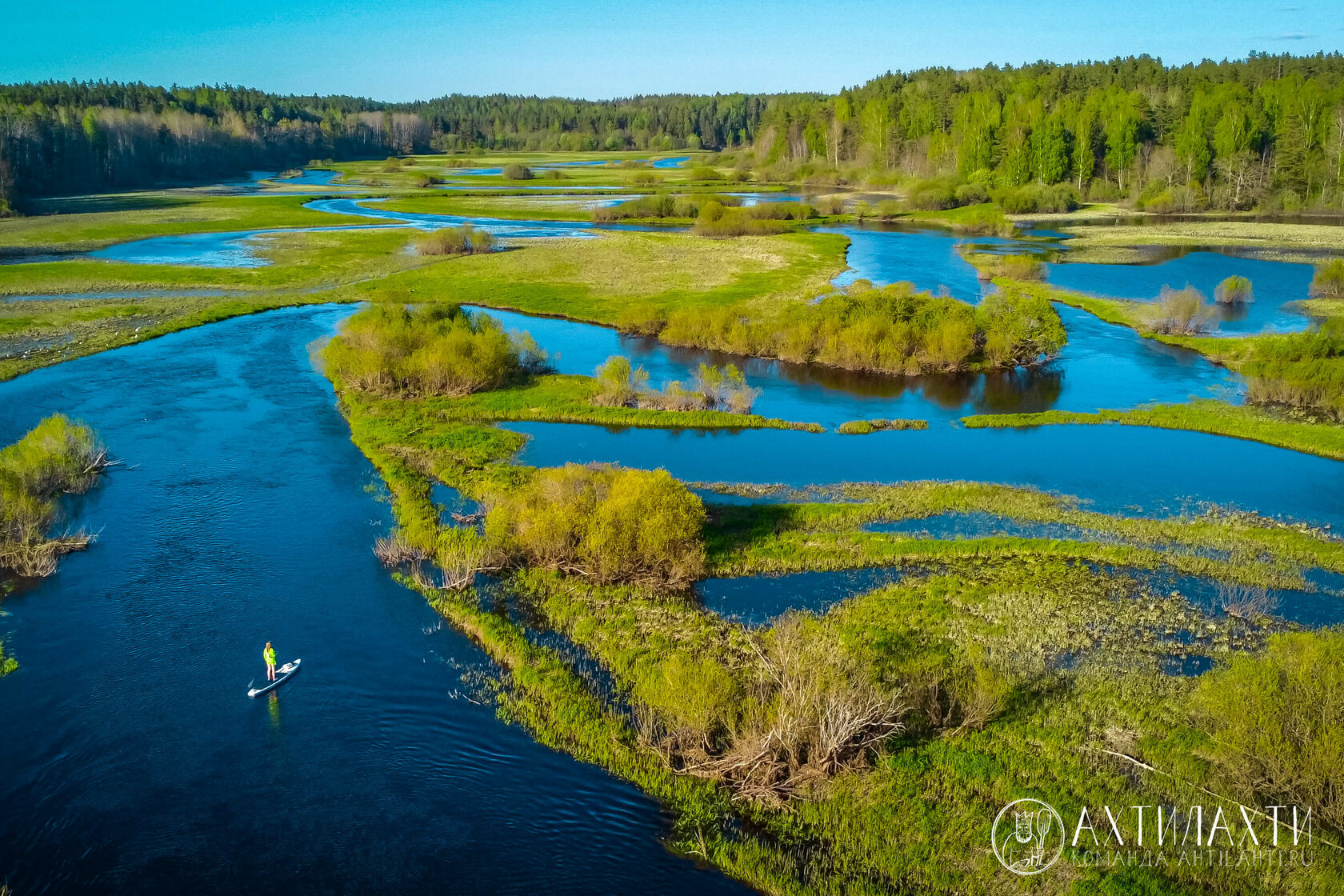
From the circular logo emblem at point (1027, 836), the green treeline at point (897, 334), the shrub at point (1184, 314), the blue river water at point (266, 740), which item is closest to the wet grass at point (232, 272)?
the green treeline at point (897, 334)

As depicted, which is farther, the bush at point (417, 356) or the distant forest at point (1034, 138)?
the distant forest at point (1034, 138)

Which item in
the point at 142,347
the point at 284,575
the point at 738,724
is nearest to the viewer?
the point at 738,724

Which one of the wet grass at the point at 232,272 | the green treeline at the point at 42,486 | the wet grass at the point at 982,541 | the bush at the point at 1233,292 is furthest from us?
the wet grass at the point at 232,272

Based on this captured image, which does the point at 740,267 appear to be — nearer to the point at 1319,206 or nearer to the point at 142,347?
the point at 142,347

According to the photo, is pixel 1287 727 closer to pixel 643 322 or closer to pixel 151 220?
pixel 643 322

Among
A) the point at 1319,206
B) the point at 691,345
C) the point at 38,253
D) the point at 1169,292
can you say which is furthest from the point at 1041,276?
the point at 38,253

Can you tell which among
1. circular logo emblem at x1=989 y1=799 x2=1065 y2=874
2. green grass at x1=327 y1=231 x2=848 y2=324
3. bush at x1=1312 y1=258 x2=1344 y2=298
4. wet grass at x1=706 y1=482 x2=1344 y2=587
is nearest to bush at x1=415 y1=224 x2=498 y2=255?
green grass at x1=327 y1=231 x2=848 y2=324

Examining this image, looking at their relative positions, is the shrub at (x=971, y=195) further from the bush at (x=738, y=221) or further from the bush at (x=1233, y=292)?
the bush at (x=1233, y=292)

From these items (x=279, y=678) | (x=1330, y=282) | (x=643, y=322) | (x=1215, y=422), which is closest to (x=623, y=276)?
(x=643, y=322)
